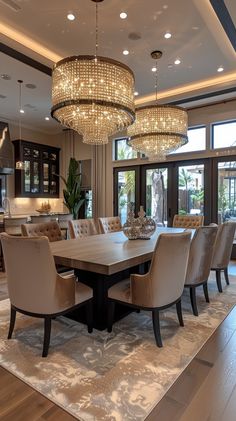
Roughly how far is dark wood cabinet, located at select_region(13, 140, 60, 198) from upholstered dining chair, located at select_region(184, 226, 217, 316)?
20.6ft

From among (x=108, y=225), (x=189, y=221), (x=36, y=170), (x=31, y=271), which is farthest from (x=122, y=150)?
(x=31, y=271)

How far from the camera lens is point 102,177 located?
26.5 ft

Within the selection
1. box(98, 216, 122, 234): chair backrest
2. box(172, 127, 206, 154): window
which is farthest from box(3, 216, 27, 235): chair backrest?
box(172, 127, 206, 154): window

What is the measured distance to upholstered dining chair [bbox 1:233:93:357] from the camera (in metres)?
2.07

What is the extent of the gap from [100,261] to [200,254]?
1293 millimetres

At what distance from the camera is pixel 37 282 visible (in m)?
2.13

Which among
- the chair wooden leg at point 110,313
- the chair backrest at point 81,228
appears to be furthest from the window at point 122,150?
the chair wooden leg at point 110,313

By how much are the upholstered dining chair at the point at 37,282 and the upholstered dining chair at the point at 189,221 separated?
3.34 meters

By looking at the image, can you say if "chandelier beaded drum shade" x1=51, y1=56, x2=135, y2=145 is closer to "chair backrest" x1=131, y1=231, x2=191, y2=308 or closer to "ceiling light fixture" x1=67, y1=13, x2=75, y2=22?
"ceiling light fixture" x1=67, y1=13, x2=75, y2=22

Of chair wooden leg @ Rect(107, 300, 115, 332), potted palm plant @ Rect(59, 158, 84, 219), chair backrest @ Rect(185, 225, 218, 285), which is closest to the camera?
chair wooden leg @ Rect(107, 300, 115, 332)

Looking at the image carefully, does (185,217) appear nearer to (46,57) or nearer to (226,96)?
(226,96)

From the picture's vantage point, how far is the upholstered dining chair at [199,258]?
9.49ft

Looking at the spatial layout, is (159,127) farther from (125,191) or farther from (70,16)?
(125,191)

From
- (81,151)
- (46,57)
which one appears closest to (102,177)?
(81,151)
